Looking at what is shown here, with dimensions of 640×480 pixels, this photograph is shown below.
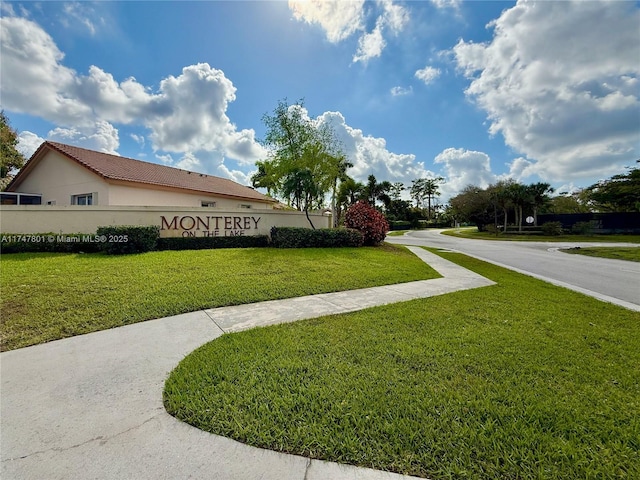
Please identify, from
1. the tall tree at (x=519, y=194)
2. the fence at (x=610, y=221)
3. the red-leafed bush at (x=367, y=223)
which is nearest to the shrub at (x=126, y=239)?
the red-leafed bush at (x=367, y=223)

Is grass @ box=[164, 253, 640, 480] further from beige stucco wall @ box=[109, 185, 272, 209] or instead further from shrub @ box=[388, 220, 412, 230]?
shrub @ box=[388, 220, 412, 230]

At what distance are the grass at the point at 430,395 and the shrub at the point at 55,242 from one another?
870cm

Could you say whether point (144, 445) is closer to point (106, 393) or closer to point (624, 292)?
point (106, 393)

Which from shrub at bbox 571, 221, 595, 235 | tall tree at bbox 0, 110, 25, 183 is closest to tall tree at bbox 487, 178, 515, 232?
shrub at bbox 571, 221, 595, 235

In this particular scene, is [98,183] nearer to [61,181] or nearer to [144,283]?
[61,181]

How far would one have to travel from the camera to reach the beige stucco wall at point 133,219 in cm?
984

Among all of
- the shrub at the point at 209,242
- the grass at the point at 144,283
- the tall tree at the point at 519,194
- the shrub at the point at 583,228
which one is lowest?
the grass at the point at 144,283

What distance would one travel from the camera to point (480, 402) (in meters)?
2.33

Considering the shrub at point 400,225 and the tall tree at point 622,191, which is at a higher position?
the tall tree at point 622,191

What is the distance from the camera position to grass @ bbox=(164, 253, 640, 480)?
1838 millimetres

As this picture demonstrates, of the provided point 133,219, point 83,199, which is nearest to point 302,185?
point 133,219

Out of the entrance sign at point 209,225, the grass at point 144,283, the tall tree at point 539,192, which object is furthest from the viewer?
the tall tree at point 539,192

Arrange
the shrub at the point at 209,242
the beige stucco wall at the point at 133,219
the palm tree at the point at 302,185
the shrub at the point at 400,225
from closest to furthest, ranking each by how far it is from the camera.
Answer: the beige stucco wall at the point at 133,219
the shrub at the point at 209,242
the palm tree at the point at 302,185
the shrub at the point at 400,225

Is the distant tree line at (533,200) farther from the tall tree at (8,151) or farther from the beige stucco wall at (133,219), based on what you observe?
the tall tree at (8,151)
